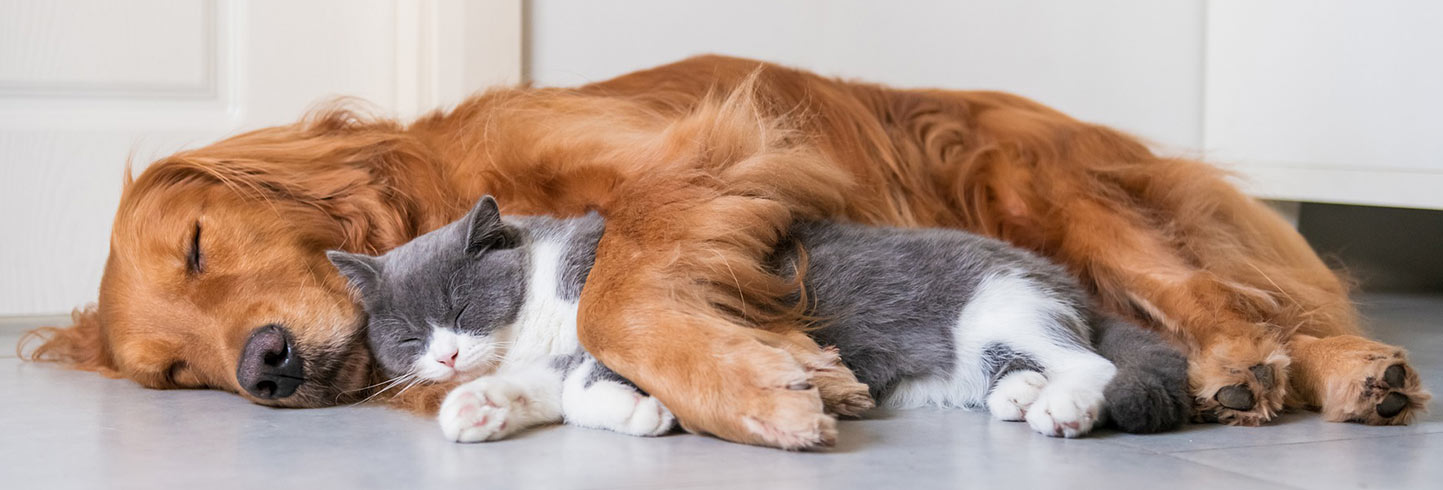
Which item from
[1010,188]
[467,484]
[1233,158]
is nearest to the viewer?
[467,484]

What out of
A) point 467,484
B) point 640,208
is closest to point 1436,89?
point 640,208

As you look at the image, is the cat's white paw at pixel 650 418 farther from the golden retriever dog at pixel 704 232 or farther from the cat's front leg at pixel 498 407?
the cat's front leg at pixel 498 407

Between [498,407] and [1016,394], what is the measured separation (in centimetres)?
69

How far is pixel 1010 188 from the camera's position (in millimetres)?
2346

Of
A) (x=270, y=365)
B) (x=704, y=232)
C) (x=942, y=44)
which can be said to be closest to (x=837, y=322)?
Result: (x=704, y=232)

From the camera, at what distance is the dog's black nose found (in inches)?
71.4

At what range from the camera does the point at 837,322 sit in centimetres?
175

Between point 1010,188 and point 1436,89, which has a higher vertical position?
point 1436,89

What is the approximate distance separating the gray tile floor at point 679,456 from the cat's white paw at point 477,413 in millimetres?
22

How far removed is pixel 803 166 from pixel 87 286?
2033 mm

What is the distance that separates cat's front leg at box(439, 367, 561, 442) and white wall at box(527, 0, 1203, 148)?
166 centimetres

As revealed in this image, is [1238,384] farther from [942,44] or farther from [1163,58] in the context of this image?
[1163,58]

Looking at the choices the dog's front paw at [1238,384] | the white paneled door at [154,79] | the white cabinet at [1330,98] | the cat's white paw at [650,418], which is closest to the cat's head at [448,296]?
the cat's white paw at [650,418]

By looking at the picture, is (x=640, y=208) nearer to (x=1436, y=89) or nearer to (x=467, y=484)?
(x=467, y=484)
